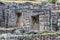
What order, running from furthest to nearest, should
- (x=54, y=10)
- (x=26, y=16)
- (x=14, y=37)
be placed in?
(x=54, y=10) < (x=26, y=16) < (x=14, y=37)

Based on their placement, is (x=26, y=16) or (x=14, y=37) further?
(x=26, y=16)

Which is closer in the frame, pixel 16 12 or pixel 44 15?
pixel 44 15

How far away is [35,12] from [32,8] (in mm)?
452

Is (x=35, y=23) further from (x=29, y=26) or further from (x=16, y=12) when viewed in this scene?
(x=16, y=12)

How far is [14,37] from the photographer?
5.54m

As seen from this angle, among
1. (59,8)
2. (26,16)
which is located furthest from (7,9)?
(59,8)

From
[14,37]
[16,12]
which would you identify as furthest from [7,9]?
[14,37]

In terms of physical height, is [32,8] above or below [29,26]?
above

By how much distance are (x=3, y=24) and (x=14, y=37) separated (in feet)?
25.8

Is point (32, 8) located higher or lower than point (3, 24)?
higher

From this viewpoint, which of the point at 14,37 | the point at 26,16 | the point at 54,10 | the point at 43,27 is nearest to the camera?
the point at 14,37

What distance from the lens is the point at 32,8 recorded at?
44.2ft

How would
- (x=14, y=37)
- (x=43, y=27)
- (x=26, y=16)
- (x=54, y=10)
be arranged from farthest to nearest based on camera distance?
(x=54, y=10) < (x=26, y=16) < (x=43, y=27) < (x=14, y=37)

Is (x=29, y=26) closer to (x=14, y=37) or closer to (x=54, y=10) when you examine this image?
(x=54, y=10)
